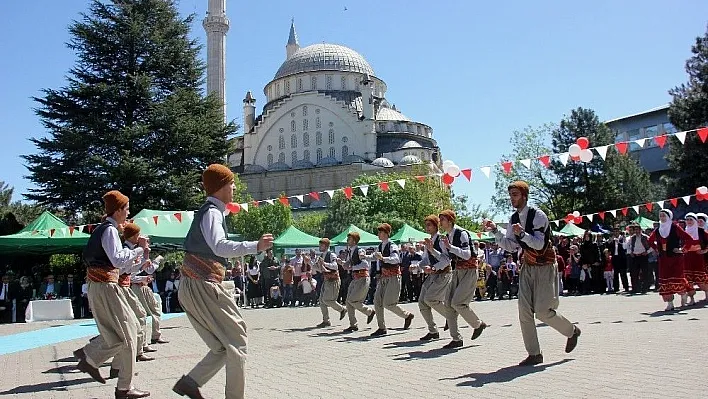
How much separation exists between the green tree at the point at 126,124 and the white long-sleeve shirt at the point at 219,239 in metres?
29.8

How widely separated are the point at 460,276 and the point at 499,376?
3179 millimetres

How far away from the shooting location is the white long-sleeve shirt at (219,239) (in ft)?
17.6

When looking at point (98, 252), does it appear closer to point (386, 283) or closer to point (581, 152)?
point (386, 283)

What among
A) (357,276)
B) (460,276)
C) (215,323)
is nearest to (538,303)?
(460,276)

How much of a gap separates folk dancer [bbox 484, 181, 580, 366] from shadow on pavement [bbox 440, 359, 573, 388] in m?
0.21

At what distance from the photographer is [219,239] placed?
5.50m

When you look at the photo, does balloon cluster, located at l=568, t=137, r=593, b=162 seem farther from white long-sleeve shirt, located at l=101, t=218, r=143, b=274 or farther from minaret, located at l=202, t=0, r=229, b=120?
minaret, located at l=202, t=0, r=229, b=120

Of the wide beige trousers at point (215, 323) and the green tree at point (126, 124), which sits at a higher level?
the green tree at point (126, 124)

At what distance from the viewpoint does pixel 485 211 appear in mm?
60875

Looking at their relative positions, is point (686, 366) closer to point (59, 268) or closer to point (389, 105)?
point (59, 268)

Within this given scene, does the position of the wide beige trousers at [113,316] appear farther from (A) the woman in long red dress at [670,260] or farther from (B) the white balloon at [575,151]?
(A) the woman in long red dress at [670,260]

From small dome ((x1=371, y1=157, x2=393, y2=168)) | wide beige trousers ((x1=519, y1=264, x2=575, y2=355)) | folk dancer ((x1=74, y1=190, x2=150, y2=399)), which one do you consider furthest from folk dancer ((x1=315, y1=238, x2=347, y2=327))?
small dome ((x1=371, y1=157, x2=393, y2=168))

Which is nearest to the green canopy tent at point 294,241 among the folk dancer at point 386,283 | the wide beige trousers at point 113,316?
the folk dancer at point 386,283

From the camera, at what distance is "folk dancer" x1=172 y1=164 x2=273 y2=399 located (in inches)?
214
